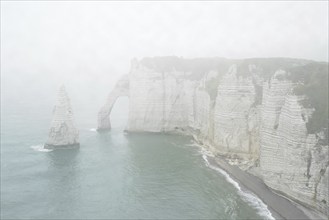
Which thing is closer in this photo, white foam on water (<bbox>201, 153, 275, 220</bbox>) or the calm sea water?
white foam on water (<bbox>201, 153, 275, 220</bbox>)

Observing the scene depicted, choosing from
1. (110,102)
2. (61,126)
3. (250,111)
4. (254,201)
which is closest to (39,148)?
(61,126)

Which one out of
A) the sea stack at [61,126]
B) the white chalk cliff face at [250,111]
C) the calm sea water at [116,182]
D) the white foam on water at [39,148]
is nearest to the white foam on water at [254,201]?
the calm sea water at [116,182]

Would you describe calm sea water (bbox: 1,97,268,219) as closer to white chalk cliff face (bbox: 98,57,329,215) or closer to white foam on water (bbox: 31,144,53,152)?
white foam on water (bbox: 31,144,53,152)

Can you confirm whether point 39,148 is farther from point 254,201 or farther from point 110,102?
point 254,201

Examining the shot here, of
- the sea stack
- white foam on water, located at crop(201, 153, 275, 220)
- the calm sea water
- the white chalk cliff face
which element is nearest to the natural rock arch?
the white chalk cliff face

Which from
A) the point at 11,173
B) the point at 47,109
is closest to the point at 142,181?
the point at 11,173

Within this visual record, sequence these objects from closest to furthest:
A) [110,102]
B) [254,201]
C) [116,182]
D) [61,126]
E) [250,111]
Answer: [254,201]
[116,182]
[250,111]
[61,126]
[110,102]

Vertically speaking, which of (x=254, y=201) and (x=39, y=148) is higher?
(x=39, y=148)

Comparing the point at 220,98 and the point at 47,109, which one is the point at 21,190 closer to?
the point at 220,98
